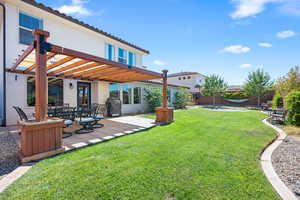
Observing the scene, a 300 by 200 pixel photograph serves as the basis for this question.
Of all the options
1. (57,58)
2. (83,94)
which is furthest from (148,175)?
(83,94)

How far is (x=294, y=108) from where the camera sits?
7754 mm

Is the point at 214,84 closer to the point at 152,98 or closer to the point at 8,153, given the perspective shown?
the point at 152,98

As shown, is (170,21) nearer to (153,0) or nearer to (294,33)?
(153,0)

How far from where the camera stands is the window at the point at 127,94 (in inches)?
497

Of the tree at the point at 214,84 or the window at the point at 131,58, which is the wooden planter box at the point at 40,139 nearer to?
the window at the point at 131,58

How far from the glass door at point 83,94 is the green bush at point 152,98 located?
5.55m

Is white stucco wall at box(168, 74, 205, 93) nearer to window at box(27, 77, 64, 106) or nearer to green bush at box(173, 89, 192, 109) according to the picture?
green bush at box(173, 89, 192, 109)

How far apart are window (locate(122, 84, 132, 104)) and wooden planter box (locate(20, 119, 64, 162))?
8.87m

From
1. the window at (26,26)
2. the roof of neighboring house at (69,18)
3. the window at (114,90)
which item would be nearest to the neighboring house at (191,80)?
the window at (114,90)

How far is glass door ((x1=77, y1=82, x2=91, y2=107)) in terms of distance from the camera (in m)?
9.81

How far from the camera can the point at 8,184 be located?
246 cm

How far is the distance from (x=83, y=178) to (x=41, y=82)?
2.53 m

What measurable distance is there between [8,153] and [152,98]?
10909 millimetres

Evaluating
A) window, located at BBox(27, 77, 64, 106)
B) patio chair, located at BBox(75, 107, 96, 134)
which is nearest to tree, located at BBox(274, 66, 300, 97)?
patio chair, located at BBox(75, 107, 96, 134)
